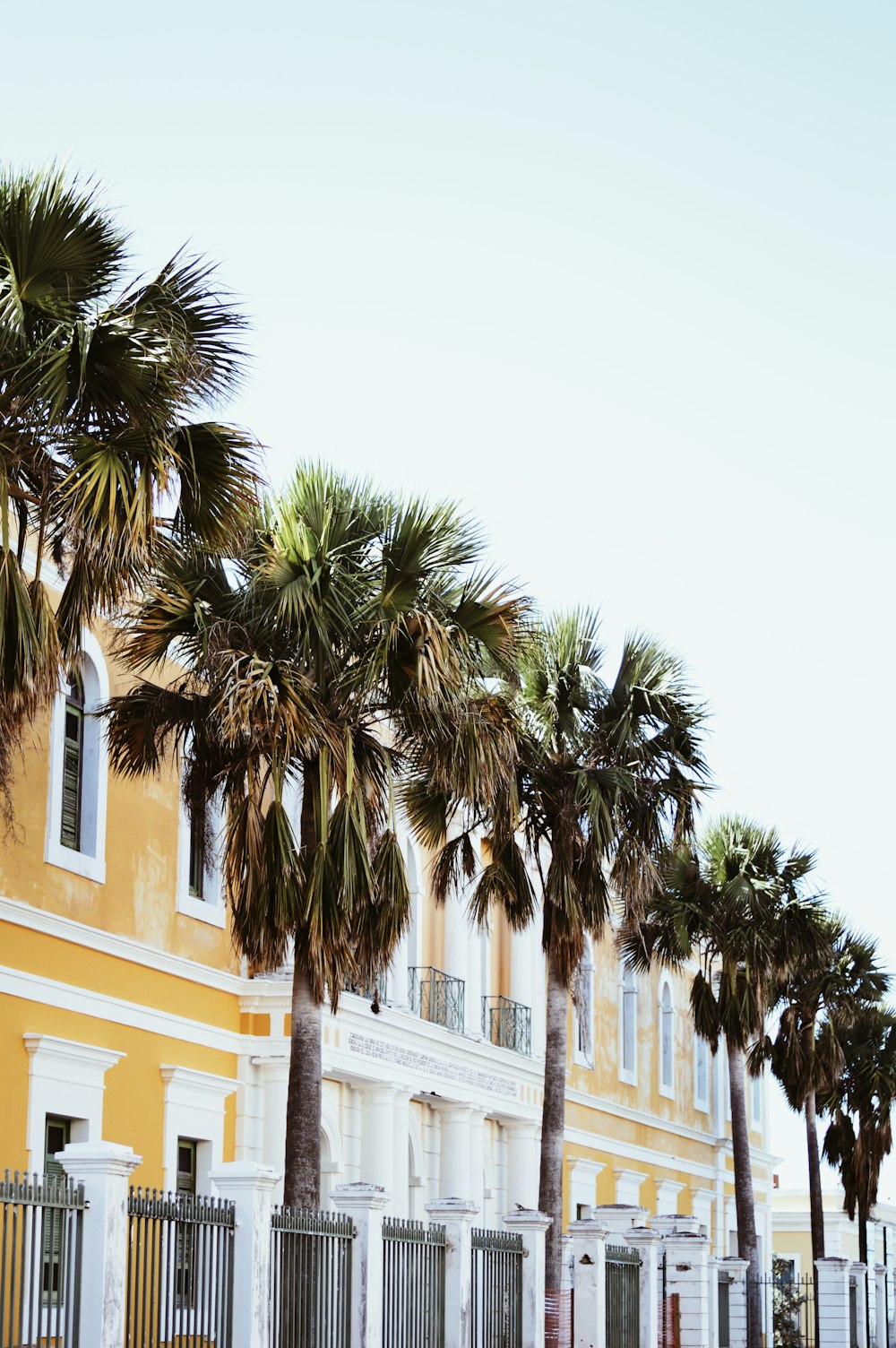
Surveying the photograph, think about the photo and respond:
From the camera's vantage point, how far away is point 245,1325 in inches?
563

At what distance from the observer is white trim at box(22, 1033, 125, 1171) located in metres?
18.9

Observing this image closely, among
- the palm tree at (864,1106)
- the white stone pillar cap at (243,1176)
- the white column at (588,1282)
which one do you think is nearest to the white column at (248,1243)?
the white stone pillar cap at (243,1176)

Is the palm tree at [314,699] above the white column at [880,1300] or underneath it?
above

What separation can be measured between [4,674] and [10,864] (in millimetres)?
6213

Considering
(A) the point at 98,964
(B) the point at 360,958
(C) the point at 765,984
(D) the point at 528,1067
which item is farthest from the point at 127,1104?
(C) the point at 765,984

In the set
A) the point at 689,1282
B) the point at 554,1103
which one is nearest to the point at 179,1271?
the point at 554,1103

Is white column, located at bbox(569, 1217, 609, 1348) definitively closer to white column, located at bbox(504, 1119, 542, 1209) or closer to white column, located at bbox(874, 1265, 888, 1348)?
white column, located at bbox(504, 1119, 542, 1209)

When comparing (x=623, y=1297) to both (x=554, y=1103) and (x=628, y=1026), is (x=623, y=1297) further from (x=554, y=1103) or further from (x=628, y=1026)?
(x=628, y=1026)

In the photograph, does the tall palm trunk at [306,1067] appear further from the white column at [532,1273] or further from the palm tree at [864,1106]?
the palm tree at [864,1106]

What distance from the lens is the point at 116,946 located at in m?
20.6

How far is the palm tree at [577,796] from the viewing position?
22828 mm

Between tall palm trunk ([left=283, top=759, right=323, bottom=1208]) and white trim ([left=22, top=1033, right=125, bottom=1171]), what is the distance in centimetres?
263

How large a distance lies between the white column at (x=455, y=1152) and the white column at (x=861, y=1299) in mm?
8862

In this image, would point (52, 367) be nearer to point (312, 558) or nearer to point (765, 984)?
point (312, 558)
